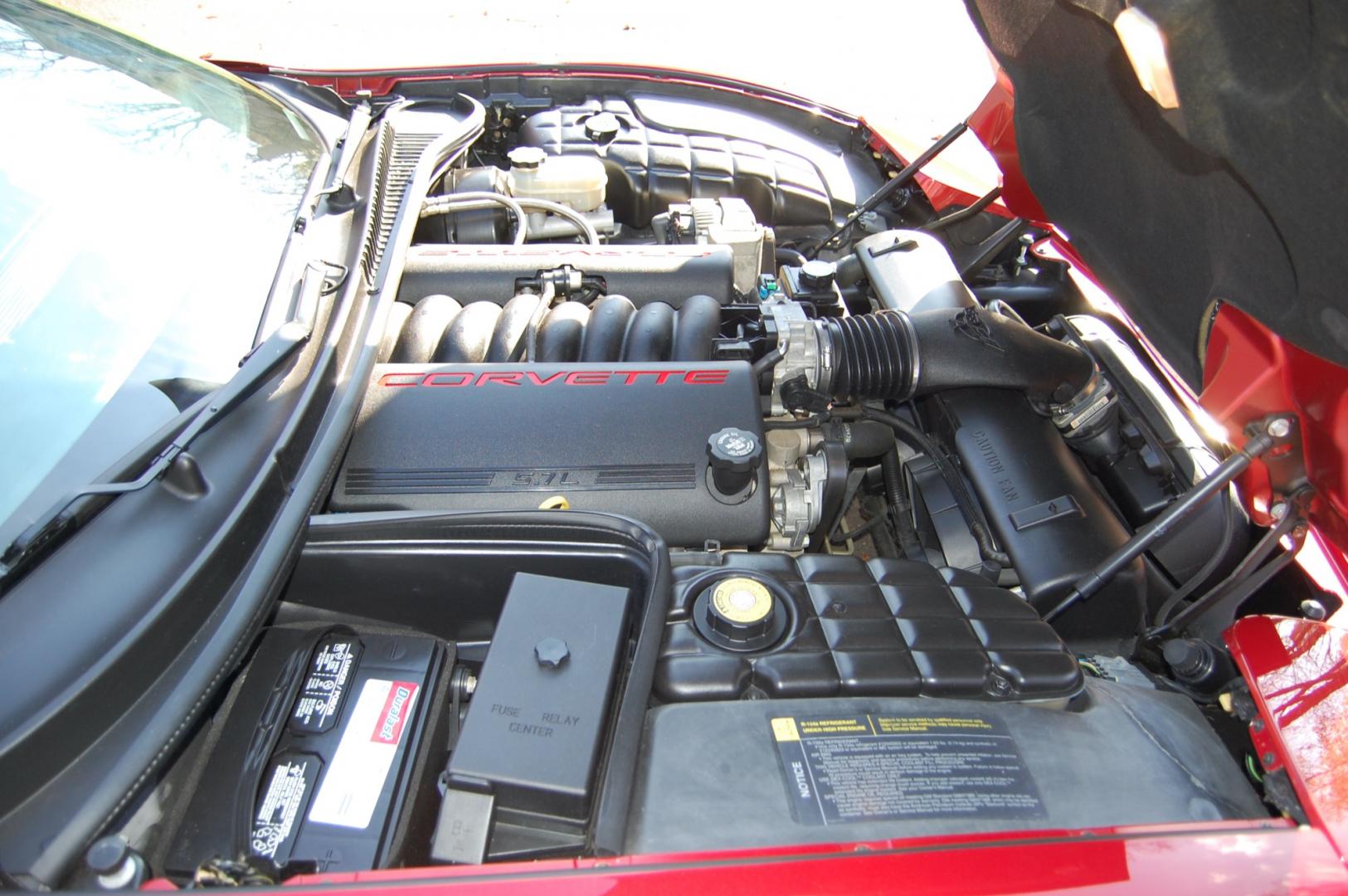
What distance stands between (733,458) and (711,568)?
0.19 metres

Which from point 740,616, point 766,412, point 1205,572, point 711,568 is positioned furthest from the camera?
point 766,412

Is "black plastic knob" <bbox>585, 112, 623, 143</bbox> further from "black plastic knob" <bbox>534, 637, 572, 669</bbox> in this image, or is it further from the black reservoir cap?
"black plastic knob" <bbox>534, 637, 572, 669</bbox>

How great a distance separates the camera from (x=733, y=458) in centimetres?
144

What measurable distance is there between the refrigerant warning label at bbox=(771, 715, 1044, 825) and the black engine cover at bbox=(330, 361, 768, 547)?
1.55 feet

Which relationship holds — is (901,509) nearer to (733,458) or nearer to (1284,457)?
(733,458)

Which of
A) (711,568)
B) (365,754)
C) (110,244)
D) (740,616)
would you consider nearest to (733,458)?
(711,568)

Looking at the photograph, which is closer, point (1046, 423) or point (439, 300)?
point (1046, 423)

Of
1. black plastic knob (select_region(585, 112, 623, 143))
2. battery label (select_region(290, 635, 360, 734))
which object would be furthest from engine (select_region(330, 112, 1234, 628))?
black plastic knob (select_region(585, 112, 623, 143))

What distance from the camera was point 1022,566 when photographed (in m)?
1.50

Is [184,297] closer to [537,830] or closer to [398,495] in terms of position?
[398,495]

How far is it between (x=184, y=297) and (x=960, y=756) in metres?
1.36

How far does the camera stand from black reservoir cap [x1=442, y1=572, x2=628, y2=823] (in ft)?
3.25

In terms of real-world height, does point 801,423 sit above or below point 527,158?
below

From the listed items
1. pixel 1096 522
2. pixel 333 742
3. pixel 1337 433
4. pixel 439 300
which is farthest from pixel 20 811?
pixel 1337 433
